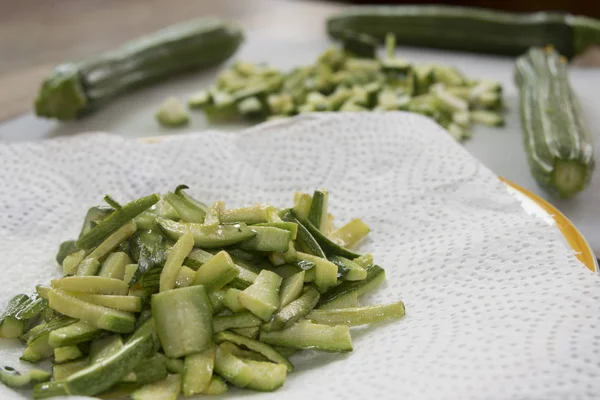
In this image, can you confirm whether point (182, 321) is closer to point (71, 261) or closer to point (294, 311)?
point (294, 311)

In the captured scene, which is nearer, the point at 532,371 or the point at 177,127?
the point at 532,371

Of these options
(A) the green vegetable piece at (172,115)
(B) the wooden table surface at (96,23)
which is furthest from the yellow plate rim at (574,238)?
(B) the wooden table surface at (96,23)

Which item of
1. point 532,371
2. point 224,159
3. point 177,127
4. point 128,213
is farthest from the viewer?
point 177,127

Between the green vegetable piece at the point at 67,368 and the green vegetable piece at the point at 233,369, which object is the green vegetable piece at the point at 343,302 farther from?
the green vegetable piece at the point at 67,368

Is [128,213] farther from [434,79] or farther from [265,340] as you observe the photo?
[434,79]

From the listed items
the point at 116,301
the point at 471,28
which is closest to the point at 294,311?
the point at 116,301

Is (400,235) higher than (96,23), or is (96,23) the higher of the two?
(96,23)

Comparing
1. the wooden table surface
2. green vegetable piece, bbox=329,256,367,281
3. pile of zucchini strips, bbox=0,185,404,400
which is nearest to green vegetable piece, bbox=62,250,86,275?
pile of zucchini strips, bbox=0,185,404,400

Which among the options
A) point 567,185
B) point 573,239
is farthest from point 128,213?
point 567,185
